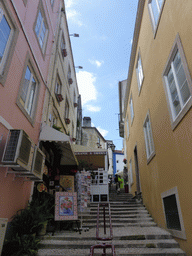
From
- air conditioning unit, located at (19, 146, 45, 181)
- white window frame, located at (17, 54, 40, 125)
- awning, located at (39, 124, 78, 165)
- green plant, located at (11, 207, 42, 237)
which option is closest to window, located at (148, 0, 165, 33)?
white window frame, located at (17, 54, 40, 125)

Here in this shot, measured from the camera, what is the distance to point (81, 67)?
1839cm

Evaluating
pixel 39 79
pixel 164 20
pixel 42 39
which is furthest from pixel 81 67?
pixel 164 20

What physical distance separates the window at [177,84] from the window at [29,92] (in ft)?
15.3

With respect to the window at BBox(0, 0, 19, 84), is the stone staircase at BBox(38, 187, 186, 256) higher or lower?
lower

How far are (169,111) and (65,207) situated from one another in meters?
4.66

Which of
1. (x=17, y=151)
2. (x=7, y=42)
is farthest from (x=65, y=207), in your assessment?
(x=7, y=42)

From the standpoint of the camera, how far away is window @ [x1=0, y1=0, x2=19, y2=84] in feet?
16.5

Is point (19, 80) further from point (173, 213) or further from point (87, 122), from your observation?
point (87, 122)

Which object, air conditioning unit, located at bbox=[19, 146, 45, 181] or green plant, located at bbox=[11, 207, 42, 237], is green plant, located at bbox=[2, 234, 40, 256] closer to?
green plant, located at bbox=[11, 207, 42, 237]

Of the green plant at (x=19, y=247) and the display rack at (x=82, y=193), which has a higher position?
the display rack at (x=82, y=193)

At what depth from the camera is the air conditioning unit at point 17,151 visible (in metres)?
4.39

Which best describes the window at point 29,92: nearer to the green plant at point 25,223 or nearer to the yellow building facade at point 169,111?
the green plant at point 25,223

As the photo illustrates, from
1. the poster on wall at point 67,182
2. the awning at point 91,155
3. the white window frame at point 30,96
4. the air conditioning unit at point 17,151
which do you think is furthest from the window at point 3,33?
the awning at point 91,155

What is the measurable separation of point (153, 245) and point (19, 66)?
6504 mm
